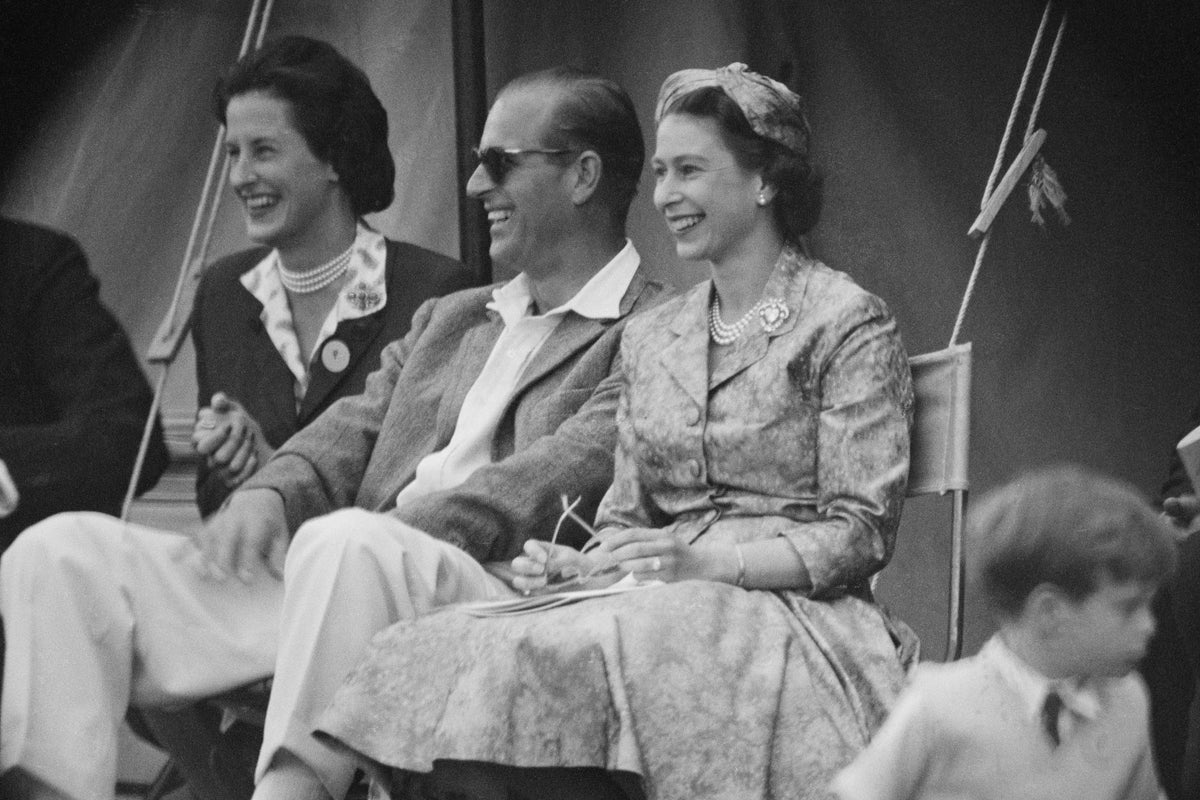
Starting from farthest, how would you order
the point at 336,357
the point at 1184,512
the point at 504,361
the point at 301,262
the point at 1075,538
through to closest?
1. the point at 301,262
2. the point at 336,357
3. the point at 504,361
4. the point at 1184,512
5. the point at 1075,538

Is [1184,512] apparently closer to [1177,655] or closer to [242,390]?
[1177,655]

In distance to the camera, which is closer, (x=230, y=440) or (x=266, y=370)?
(x=230, y=440)

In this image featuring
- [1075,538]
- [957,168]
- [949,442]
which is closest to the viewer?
[1075,538]

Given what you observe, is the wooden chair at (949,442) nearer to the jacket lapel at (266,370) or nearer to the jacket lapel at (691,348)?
the jacket lapel at (691,348)

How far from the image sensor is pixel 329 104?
16.6 feet

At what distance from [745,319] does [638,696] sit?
2.84ft

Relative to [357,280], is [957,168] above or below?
above

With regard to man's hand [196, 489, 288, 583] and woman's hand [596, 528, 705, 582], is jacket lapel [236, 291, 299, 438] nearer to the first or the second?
man's hand [196, 489, 288, 583]

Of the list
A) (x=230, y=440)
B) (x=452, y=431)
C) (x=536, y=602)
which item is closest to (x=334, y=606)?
(x=536, y=602)

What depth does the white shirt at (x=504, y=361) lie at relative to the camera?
4.24 metres

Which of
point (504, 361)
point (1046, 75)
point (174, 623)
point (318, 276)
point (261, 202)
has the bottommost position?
point (174, 623)

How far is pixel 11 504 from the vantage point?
4.66 metres

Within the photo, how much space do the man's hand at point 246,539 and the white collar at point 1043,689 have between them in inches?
70.7

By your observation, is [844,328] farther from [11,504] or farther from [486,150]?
[11,504]
